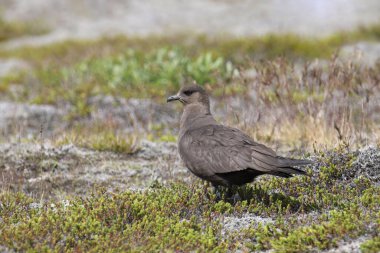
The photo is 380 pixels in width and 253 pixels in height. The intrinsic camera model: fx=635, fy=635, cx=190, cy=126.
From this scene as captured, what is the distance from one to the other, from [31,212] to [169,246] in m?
1.64

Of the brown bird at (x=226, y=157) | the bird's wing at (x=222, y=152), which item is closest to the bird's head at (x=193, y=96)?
the brown bird at (x=226, y=157)

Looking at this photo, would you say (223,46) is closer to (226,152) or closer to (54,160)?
(54,160)

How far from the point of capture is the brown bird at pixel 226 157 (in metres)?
6.23

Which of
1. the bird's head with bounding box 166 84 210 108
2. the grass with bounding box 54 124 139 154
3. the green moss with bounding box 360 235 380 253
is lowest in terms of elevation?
the grass with bounding box 54 124 139 154

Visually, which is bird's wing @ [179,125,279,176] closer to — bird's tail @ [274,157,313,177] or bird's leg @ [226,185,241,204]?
bird's tail @ [274,157,313,177]

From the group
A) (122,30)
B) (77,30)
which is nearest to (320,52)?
(122,30)

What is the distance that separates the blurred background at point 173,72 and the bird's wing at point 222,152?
Result: 169 centimetres

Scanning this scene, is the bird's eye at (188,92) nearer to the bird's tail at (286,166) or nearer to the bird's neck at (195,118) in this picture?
the bird's neck at (195,118)

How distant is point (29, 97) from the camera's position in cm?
1551

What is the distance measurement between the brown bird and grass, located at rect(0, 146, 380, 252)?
293 mm

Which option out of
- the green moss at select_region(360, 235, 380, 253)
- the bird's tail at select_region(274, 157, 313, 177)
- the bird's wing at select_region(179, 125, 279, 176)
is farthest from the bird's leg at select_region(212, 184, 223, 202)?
the green moss at select_region(360, 235, 380, 253)

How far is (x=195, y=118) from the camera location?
7.52 metres

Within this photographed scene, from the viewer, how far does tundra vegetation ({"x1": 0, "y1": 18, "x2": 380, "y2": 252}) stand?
5742mm

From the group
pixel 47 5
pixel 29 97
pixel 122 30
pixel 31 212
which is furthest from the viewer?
pixel 47 5
